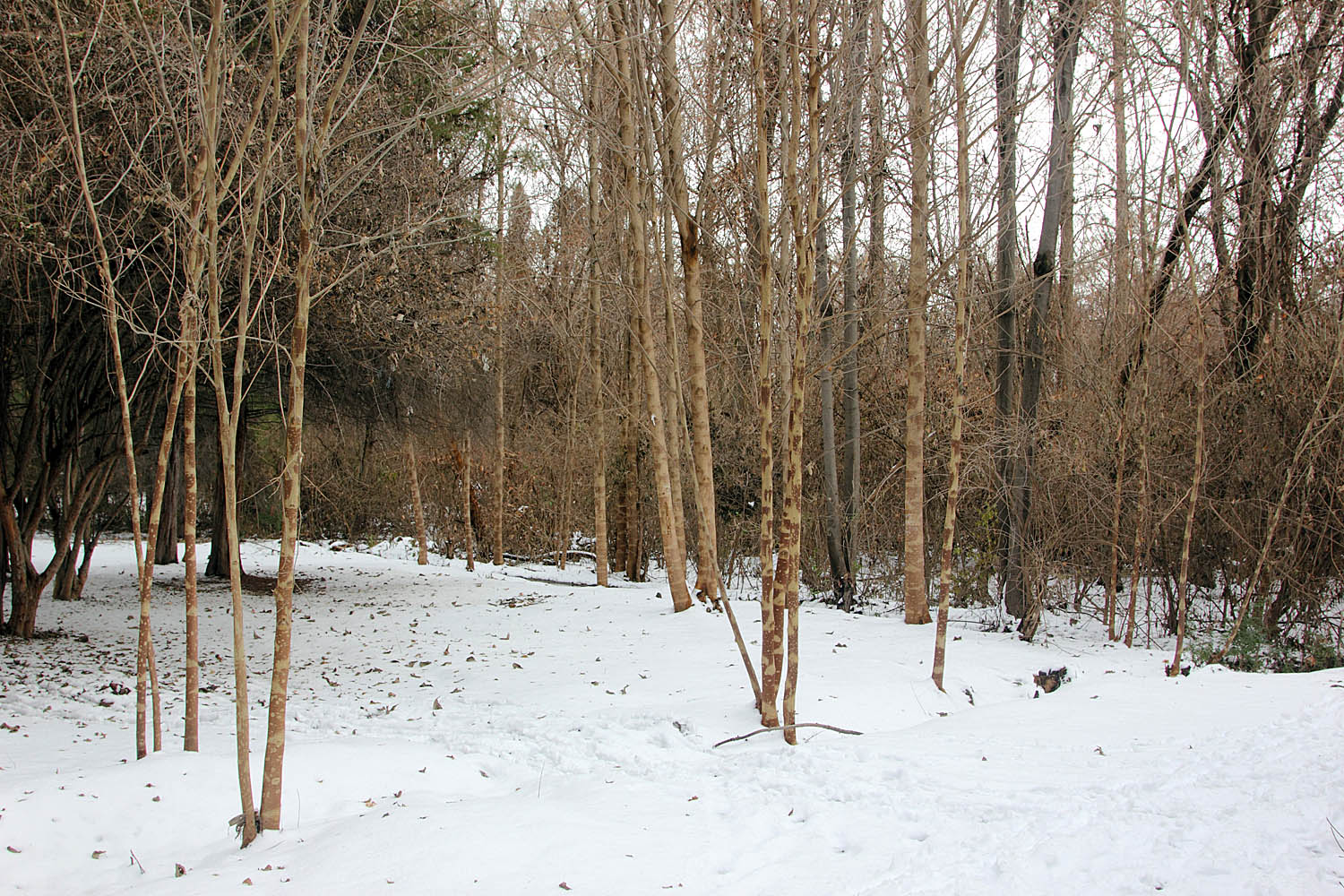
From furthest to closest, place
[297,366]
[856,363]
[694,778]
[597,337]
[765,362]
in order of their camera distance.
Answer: [597,337], [856,363], [765,362], [694,778], [297,366]

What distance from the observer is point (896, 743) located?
5328 mm

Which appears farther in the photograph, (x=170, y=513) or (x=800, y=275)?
(x=170, y=513)

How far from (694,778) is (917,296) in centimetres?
549

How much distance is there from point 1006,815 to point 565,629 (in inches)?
266

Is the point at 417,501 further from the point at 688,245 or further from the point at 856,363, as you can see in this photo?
the point at 688,245

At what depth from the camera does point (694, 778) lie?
16.1 feet

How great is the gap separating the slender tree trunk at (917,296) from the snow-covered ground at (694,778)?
2.28 ft

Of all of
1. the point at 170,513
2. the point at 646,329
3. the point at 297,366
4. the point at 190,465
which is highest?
the point at 646,329

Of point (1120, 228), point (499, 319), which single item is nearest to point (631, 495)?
point (499, 319)

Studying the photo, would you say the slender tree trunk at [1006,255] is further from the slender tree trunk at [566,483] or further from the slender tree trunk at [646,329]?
the slender tree trunk at [566,483]

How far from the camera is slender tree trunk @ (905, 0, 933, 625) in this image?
24.9ft

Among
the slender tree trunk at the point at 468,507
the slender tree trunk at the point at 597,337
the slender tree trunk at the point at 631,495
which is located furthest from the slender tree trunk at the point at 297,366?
the slender tree trunk at the point at 468,507

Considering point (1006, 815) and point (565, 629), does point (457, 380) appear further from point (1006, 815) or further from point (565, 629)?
point (1006, 815)

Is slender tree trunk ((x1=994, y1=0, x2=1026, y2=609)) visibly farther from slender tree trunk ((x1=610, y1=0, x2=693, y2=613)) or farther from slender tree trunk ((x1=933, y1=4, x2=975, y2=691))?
slender tree trunk ((x1=610, y1=0, x2=693, y2=613))
